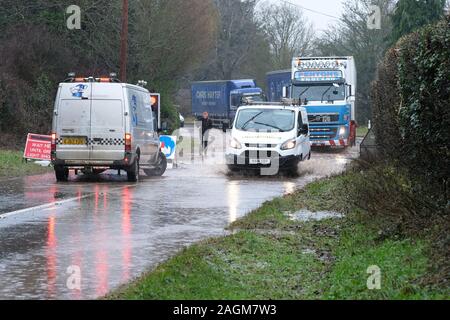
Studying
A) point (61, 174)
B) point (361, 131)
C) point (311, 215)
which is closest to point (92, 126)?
point (61, 174)

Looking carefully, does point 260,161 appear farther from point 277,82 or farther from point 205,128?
point 277,82

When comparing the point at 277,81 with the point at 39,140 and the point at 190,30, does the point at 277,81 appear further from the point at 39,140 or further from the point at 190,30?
the point at 39,140

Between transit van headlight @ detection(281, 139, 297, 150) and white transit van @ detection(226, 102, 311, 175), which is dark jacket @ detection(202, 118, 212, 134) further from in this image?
transit van headlight @ detection(281, 139, 297, 150)

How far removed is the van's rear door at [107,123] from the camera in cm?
2317

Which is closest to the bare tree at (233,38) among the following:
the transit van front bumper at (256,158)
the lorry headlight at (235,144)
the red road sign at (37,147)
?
the red road sign at (37,147)

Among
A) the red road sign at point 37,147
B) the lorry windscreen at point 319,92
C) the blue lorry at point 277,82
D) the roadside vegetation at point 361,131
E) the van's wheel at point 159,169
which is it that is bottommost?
the roadside vegetation at point 361,131

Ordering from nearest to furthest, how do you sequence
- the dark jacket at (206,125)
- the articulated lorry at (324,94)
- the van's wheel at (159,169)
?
1. the van's wheel at (159,169)
2. the dark jacket at (206,125)
3. the articulated lorry at (324,94)

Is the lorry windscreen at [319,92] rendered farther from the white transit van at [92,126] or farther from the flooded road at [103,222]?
the white transit van at [92,126]

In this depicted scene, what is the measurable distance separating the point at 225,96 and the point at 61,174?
44.9m

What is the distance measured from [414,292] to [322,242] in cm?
463

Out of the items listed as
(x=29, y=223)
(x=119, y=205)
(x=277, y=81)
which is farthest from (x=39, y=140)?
(x=277, y=81)

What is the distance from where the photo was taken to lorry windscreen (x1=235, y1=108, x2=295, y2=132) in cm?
2666

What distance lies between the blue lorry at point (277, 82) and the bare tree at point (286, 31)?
3200 cm
